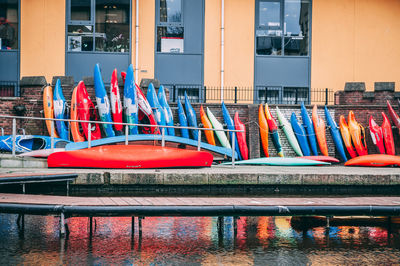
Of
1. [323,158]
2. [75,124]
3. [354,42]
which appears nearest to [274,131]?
[323,158]

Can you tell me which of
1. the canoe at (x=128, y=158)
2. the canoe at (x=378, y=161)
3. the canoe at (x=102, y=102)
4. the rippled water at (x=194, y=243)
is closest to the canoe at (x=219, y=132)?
the canoe at (x=102, y=102)

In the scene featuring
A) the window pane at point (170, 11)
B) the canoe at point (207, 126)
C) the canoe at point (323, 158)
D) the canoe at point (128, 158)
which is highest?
the window pane at point (170, 11)

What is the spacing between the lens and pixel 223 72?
2038 cm

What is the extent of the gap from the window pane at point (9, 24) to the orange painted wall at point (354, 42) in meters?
12.2

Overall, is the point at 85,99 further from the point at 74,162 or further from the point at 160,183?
the point at 160,183

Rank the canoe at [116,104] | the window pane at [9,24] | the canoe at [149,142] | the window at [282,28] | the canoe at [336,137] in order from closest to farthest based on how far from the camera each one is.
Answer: the canoe at [149,142], the canoe at [116,104], the canoe at [336,137], the window pane at [9,24], the window at [282,28]

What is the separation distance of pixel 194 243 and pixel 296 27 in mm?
17009

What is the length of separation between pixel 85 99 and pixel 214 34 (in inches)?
298

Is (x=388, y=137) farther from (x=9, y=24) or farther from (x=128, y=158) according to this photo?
(x=9, y=24)

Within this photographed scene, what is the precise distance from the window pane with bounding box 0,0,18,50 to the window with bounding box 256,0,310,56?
981cm

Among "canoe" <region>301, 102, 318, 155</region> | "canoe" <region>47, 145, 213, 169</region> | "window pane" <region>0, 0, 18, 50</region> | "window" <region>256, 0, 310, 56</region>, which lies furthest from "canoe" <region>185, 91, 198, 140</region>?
"window pane" <region>0, 0, 18, 50</region>

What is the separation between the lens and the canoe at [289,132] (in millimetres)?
16062

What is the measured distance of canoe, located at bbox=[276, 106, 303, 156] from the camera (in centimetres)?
1606

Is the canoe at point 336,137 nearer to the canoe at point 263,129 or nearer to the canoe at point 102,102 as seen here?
the canoe at point 263,129
